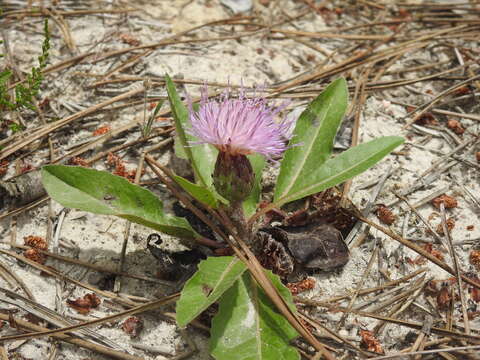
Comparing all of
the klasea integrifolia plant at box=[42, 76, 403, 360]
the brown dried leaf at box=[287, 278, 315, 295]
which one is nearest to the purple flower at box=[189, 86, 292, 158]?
the klasea integrifolia plant at box=[42, 76, 403, 360]

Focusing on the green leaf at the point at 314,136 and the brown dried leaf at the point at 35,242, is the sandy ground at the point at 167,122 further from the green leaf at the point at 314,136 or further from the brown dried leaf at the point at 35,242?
the green leaf at the point at 314,136

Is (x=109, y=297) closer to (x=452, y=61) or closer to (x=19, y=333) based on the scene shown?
(x=19, y=333)

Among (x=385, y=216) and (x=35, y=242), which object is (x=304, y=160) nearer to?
(x=385, y=216)

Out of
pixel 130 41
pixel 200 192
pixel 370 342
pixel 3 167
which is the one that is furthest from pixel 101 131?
pixel 370 342

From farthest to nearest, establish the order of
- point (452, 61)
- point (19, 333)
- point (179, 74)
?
point (452, 61), point (179, 74), point (19, 333)

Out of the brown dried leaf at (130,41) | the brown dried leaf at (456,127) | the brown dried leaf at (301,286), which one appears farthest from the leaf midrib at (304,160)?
the brown dried leaf at (130,41)

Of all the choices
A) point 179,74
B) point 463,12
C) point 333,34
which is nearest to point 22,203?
point 179,74
